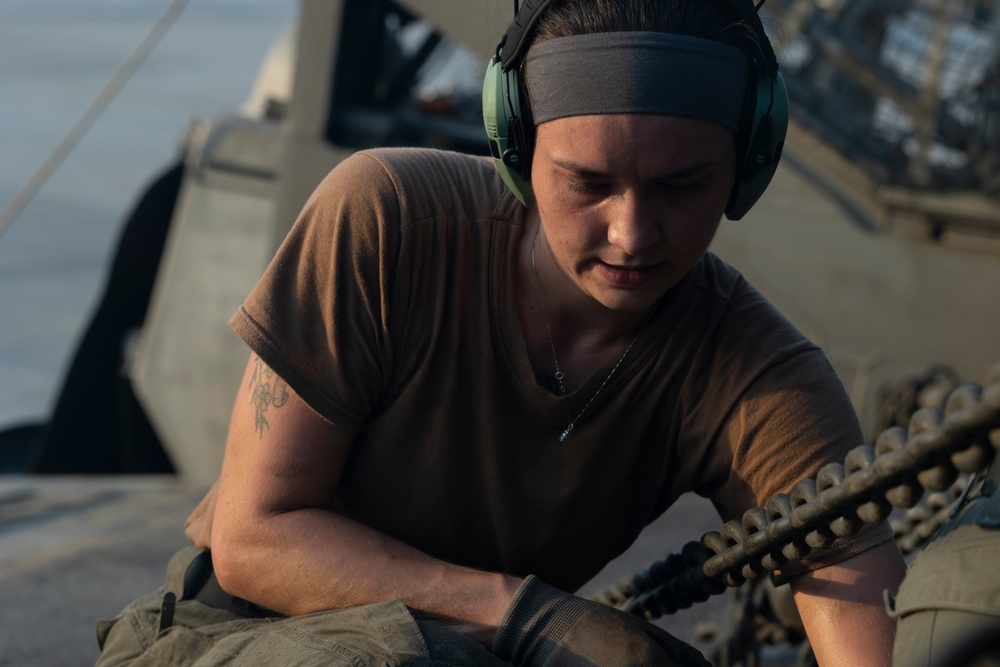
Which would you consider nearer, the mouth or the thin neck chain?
the mouth

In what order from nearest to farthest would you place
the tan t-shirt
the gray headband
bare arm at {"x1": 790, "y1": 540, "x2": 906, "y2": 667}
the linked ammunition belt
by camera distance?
the linked ammunition belt < the gray headband < bare arm at {"x1": 790, "y1": 540, "x2": 906, "y2": 667} < the tan t-shirt

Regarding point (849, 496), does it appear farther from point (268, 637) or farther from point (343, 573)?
point (268, 637)

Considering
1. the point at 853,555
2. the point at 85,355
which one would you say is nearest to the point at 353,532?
the point at 853,555

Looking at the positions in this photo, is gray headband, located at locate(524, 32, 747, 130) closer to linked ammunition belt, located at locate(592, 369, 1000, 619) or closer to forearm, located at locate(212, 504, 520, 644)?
linked ammunition belt, located at locate(592, 369, 1000, 619)

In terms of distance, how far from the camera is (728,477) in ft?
6.09

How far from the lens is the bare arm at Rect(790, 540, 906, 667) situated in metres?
1.69

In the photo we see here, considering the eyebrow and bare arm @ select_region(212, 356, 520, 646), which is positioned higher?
the eyebrow

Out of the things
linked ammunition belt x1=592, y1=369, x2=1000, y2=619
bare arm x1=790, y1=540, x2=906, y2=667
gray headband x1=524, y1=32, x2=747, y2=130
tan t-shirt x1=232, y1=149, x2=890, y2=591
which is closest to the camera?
linked ammunition belt x1=592, y1=369, x2=1000, y2=619

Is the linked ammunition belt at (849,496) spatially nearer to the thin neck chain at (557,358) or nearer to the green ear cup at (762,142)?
the thin neck chain at (557,358)

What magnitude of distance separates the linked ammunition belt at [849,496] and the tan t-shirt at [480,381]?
0.13 metres

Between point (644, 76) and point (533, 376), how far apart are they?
1.57ft

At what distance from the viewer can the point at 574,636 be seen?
160 centimetres

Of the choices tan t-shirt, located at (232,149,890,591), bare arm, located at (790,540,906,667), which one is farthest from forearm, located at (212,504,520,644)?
bare arm, located at (790,540,906,667)

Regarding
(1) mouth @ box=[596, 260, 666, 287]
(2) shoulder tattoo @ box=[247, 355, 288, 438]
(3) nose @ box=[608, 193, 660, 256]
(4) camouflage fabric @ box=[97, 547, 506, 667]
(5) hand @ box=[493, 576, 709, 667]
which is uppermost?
(3) nose @ box=[608, 193, 660, 256]
